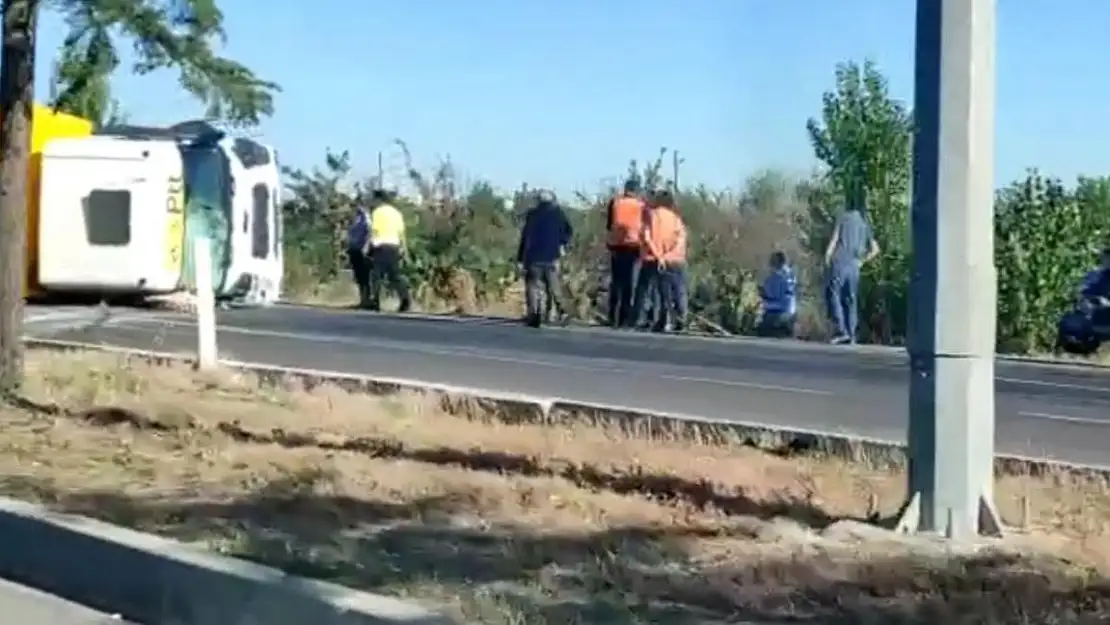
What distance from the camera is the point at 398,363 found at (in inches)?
724

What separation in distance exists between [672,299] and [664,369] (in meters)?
6.49

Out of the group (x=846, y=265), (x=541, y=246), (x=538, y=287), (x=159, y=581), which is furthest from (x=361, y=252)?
(x=159, y=581)

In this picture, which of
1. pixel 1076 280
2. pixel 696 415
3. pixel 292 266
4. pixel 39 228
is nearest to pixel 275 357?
pixel 696 415

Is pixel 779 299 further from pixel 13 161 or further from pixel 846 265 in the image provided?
pixel 13 161

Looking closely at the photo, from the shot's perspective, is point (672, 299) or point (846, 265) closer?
point (846, 265)

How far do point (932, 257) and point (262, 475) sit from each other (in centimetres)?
379

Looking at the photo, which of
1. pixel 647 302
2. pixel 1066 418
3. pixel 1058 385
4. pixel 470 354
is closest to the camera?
pixel 1066 418

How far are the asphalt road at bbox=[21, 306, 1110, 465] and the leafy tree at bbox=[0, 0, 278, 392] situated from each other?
11.2 ft

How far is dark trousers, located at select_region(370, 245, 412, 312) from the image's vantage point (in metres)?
29.8

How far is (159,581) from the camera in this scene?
801cm

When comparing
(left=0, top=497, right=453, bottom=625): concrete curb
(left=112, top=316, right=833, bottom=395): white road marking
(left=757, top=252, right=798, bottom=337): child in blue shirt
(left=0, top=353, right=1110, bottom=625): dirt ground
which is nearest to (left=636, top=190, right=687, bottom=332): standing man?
(left=757, top=252, right=798, bottom=337): child in blue shirt

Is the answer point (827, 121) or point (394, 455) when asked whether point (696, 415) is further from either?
point (827, 121)

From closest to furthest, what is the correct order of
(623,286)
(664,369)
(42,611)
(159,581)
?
1. (159,581)
2. (42,611)
3. (664,369)
4. (623,286)

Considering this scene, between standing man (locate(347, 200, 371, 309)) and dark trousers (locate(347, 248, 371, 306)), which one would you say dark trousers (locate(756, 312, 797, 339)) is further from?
dark trousers (locate(347, 248, 371, 306))
